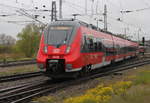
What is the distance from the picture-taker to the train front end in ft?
45.3

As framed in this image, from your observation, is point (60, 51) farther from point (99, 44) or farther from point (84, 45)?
point (99, 44)

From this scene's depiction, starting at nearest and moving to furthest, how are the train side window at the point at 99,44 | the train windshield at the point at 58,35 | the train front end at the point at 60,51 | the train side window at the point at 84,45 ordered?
the train front end at the point at 60,51 → the train windshield at the point at 58,35 → the train side window at the point at 84,45 → the train side window at the point at 99,44

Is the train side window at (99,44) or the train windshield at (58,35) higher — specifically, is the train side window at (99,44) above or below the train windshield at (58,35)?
below

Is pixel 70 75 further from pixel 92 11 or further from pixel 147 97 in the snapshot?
pixel 92 11

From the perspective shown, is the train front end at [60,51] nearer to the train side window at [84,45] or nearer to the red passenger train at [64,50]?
the red passenger train at [64,50]

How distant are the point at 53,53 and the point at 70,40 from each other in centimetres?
112

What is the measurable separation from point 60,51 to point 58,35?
1.04 m

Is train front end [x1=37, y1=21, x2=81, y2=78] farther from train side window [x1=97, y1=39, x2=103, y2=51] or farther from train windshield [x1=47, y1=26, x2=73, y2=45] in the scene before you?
train side window [x1=97, y1=39, x2=103, y2=51]

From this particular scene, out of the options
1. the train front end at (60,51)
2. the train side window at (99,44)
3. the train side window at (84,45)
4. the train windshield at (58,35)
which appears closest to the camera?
the train front end at (60,51)

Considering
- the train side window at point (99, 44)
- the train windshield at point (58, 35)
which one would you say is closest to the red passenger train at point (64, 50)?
the train windshield at point (58, 35)

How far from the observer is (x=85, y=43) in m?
15.5

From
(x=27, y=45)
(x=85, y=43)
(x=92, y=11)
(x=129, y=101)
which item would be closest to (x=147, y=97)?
(x=129, y=101)

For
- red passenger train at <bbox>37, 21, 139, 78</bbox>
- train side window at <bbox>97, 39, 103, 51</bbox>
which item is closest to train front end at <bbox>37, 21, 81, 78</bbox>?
red passenger train at <bbox>37, 21, 139, 78</bbox>

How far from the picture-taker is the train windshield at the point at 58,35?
14422 mm
